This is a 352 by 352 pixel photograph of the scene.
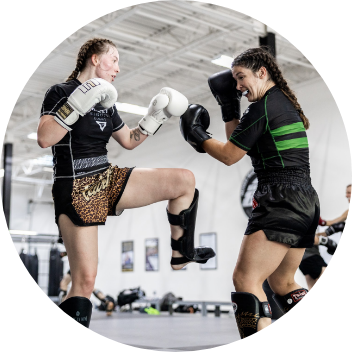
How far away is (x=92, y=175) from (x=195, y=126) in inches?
22.2

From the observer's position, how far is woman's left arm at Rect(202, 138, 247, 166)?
6.90 feet

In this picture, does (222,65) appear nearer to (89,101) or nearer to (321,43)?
(321,43)

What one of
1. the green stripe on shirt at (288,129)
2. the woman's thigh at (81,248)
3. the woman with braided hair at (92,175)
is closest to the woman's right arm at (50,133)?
the woman with braided hair at (92,175)

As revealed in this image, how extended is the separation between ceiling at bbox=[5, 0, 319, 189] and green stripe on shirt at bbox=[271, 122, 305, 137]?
0.38 metres

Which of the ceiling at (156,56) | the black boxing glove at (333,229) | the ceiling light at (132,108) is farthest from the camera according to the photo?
the ceiling light at (132,108)

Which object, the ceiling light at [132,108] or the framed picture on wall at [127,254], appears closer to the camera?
the ceiling light at [132,108]

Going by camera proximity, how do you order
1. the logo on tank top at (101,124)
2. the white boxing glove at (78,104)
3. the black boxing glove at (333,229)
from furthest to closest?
the black boxing glove at (333,229), the logo on tank top at (101,124), the white boxing glove at (78,104)

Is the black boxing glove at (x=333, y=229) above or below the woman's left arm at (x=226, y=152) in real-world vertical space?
below

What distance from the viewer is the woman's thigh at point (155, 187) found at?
7.25ft

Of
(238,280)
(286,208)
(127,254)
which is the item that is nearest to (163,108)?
(286,208)

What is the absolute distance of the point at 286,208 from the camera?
2.02 meters

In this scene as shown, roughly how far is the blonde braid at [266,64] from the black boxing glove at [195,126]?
0.30 m

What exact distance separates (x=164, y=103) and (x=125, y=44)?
3.49 metres

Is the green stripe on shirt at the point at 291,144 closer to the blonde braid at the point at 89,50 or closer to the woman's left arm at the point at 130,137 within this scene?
the woman's left arm at the point at 130,137
